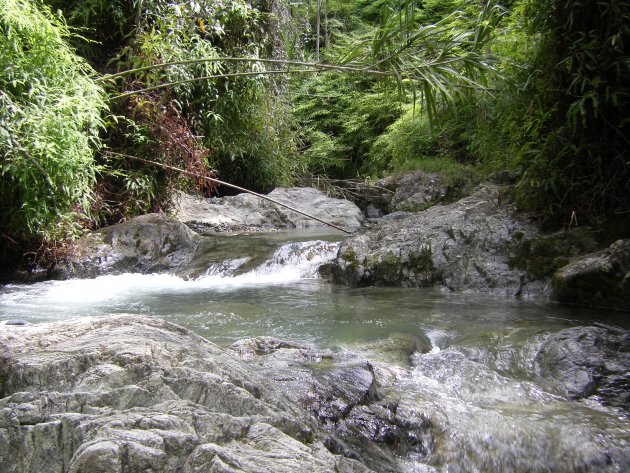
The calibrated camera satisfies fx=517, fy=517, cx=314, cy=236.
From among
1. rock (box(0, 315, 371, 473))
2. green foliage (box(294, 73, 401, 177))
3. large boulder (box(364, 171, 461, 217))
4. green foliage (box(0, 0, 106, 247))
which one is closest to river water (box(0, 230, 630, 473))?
green foliage (box(0, 0, 106, 247))

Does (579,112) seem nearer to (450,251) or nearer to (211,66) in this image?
(450,251)

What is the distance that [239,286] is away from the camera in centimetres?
622

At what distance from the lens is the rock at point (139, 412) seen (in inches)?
46.8

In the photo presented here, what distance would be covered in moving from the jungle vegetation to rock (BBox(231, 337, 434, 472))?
204 centimetres

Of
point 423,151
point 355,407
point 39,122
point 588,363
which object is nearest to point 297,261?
point 39,122

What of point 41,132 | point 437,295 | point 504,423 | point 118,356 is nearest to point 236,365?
point 118,356

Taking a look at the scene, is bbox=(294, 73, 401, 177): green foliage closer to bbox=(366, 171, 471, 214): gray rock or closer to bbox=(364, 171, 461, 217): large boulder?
bbox=(364, 171, 461, 217): large boulder

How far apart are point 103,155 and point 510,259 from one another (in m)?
5.23

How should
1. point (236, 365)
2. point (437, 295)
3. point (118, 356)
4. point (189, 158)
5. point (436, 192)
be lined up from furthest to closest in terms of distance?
point (436, 192)
point (189, 158)
point (437, 295)
point (236, 365)
point (118, 356)

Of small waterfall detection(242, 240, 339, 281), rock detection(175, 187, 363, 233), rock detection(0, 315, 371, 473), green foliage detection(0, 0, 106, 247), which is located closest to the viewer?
rock detection(0, 315, 371, 473)

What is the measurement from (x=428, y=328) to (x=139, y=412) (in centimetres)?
303

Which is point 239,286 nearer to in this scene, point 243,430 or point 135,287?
point 135,287

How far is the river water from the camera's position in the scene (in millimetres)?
2414

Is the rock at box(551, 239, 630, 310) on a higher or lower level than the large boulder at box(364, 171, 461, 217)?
lower
